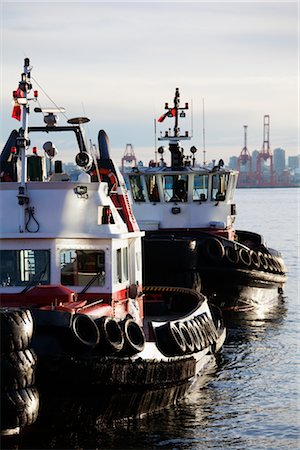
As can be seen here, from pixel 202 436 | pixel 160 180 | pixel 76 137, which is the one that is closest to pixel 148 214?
pixel 160 180

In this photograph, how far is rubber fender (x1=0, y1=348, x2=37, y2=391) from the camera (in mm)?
10773

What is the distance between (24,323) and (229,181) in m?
16.8

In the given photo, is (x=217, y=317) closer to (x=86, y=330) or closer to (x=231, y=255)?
(x=231, y=255)

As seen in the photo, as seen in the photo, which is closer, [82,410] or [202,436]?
[82,410]

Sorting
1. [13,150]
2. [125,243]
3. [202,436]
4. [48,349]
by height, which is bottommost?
[202,436]

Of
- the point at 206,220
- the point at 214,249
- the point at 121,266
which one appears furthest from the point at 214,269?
the point at 121,266

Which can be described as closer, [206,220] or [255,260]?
[255,260]

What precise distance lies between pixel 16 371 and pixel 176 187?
16.3 metres

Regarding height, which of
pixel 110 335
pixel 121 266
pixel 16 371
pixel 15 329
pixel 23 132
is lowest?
pixel 16 371

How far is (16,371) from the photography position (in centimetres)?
1081

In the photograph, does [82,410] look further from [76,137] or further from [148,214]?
[148,214]

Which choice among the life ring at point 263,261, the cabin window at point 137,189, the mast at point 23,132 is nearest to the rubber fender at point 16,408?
the mast at point 23,132

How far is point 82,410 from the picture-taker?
12211mm

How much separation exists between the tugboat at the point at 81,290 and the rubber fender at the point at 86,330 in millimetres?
13
